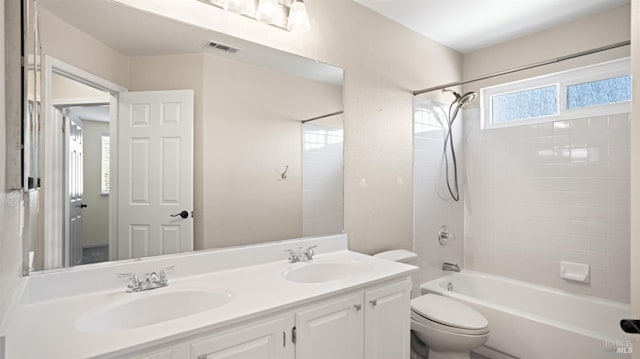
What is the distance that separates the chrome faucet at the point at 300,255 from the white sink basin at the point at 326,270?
0.06 meters

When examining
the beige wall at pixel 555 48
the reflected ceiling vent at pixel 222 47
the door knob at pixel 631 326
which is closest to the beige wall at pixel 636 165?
the door knob at pixel 631 326

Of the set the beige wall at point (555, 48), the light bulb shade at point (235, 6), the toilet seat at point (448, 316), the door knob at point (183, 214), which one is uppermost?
the beige wall at point (555, 48)

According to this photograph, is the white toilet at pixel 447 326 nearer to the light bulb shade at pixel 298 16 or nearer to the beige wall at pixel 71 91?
the light bulb shade at pixel 298 16

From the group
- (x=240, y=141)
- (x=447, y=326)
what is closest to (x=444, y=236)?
(x=447, y=326)

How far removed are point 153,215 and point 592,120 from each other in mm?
3078

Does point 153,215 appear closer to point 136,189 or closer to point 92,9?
point 136,189

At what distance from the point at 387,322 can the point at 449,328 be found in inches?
24.6

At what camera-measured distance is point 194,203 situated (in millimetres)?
1629

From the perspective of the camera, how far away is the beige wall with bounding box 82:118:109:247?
1355 mm

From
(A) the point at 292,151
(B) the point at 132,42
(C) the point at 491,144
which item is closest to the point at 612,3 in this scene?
(C) the point at 491,144

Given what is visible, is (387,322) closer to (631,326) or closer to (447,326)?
(447,326)

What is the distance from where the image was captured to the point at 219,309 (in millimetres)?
1159

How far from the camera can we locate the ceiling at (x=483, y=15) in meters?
2.38

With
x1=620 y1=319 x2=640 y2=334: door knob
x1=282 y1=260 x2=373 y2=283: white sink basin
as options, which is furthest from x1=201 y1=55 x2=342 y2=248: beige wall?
x1=620 y1=319 x2=640 y2=334: door knob
